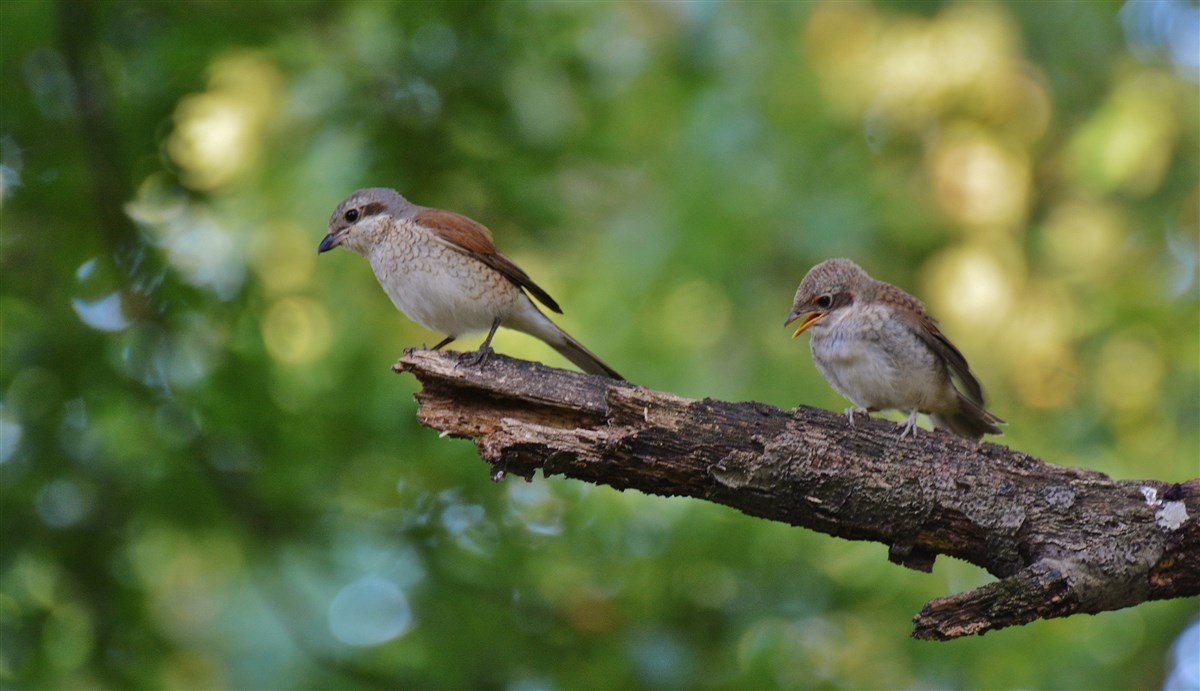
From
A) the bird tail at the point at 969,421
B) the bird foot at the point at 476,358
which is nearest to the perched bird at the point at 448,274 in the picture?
the bird foot at the point at 476,358

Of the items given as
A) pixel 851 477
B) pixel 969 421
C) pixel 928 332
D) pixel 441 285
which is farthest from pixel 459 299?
pixel 969 421

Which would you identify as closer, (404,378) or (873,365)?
(873,365)

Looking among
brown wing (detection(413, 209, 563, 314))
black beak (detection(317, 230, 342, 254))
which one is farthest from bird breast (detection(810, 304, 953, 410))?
black beak (detection(317, 230, 342, 254))

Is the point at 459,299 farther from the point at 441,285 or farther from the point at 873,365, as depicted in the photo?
the point at 873,365

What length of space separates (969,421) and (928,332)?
0.75 m

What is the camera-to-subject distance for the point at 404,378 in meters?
8.73

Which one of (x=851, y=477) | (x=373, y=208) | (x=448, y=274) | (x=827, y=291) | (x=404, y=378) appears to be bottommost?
(x=851, y=477)

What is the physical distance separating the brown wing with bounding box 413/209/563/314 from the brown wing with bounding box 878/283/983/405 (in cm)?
174

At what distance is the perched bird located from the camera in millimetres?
6086

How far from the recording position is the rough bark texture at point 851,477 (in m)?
4.13

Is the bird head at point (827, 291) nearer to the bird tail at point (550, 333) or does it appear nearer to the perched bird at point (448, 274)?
the perched bird at point (448, 274)

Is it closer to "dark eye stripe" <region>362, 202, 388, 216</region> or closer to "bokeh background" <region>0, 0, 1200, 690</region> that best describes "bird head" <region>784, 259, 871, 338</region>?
"dark eye stripe" <region>362, 202, 388, 216</region>

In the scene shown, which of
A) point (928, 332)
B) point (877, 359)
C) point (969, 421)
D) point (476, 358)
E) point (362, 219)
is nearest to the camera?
point (476, 358)

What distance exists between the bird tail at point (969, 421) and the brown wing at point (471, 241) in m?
2.16
